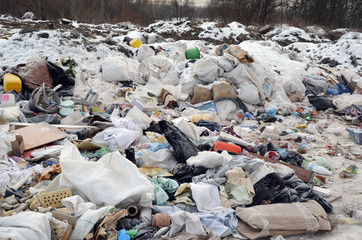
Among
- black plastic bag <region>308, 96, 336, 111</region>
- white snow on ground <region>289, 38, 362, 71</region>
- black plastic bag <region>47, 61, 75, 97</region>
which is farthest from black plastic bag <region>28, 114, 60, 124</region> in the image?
white snow on ground <region>289, 38, 362, 71</region>

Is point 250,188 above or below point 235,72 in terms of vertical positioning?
below

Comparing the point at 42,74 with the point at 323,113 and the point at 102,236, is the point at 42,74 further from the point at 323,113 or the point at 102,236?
the point at 323,113

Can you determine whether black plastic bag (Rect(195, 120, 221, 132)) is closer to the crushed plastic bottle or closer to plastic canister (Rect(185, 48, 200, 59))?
the crushed plastic bottle

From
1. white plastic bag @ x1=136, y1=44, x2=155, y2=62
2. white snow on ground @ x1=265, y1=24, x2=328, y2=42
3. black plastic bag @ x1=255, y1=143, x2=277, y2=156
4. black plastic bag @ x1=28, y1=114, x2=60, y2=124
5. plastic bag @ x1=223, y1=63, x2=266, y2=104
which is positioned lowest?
black plastic bag @ x1=255, y1=143, x2=277, y2=156

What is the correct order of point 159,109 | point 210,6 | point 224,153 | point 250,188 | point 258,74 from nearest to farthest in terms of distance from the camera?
1. point 250,188
2. point 224,153
3. point 159,109
4. point 258,74
5. point 210,6

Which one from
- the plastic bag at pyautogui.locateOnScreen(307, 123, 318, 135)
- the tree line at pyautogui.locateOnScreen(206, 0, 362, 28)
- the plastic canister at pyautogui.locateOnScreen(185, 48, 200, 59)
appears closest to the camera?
the plastic bag at pyautogui.locateOnScreen(307, 123, 318, 135)

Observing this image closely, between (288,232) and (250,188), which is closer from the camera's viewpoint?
(288,232)

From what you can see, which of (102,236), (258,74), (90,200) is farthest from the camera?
(258,74)

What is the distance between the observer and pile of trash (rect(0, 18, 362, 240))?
2.63m

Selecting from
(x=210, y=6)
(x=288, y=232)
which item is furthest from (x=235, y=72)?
(x=210, y=6)

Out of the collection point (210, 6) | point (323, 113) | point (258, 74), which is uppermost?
point (210, 6)

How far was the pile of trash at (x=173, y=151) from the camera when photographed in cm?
263

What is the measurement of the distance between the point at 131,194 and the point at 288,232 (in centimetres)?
146

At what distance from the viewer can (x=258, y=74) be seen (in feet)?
23.0
